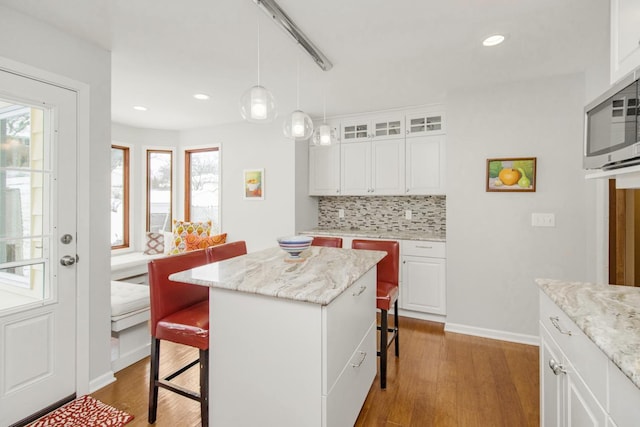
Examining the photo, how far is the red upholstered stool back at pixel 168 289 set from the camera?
172 cm

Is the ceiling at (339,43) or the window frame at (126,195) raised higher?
the ceiling at (339,43)

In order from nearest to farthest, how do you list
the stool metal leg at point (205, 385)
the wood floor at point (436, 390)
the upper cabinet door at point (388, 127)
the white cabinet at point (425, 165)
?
the stool metal leg at point (205, 385) → the wood floor at point (436, 390) → the white cabinet at point (425, 165) → the upper cabinet door at point (388, 127)

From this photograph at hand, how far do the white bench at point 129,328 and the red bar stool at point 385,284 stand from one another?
6.29ft

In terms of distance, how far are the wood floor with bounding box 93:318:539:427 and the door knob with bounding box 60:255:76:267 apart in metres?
0.94

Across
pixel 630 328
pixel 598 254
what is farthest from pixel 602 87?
pixel 630 328

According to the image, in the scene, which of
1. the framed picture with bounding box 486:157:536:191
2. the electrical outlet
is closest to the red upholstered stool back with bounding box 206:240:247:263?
the framed picture with bounding box 486:157:536:191

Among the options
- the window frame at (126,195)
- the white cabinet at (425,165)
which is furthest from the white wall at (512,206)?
the window frame at (126,195)

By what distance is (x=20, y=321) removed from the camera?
1.85m

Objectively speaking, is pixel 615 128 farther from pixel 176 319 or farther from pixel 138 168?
pixel 138 168

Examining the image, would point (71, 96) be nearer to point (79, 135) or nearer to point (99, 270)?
point (79, 135)

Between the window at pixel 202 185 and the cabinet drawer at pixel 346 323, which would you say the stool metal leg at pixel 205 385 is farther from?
the window at pixel 202 185

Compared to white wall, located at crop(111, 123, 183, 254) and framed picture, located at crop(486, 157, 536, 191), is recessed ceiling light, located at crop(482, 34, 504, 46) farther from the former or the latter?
white wall, located at crop(111, 123, 183, 254)

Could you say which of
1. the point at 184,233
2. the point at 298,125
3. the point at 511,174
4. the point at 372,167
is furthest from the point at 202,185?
the point at 511,174

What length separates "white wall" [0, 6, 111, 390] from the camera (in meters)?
2.03
